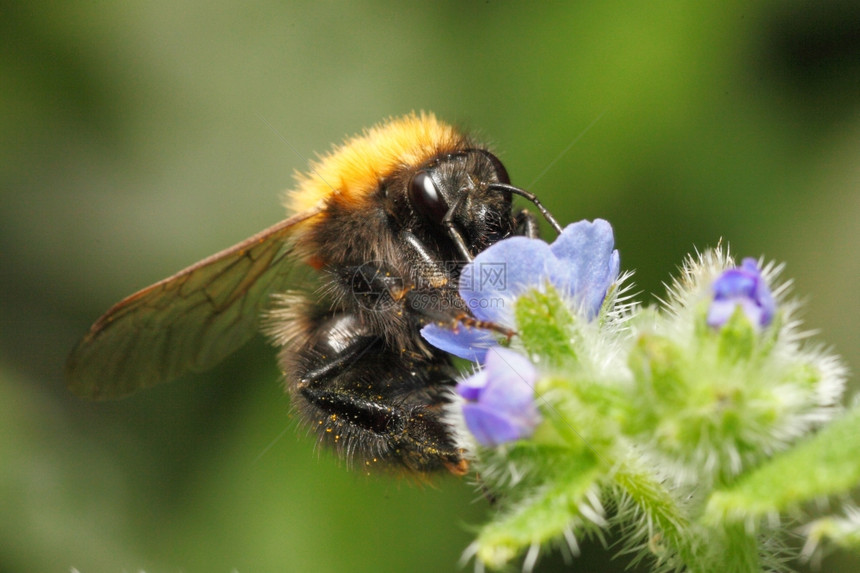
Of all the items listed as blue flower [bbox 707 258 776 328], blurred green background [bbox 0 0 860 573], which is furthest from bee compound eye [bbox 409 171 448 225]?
blurred green background [bbox 0 0 860 573]

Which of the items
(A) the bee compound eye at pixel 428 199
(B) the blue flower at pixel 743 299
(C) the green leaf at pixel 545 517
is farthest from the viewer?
(A) the bee compound eye at pixel 428 199

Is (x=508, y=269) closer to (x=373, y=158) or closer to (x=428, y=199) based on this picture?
(x=428, y=199)

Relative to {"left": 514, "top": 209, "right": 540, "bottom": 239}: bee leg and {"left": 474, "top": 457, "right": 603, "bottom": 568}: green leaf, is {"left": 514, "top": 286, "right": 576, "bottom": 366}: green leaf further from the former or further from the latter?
{"left": 514, "top": 209, "right": 540, "bottom": 239}: bee leg

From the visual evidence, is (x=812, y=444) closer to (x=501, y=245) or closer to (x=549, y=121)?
(x=501, y=245)

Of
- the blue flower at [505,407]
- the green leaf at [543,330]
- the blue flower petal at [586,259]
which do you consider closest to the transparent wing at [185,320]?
the blue flower petal at [586,259]

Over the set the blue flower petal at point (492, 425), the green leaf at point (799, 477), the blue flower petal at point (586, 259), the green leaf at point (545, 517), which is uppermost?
the blue flower petal at point (586, 259)

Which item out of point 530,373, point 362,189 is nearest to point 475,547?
point 530,373

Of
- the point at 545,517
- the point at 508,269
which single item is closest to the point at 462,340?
the point at 508,269

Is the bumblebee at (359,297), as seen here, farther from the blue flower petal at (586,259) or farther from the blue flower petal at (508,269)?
the blue flower petal at (586,259)
